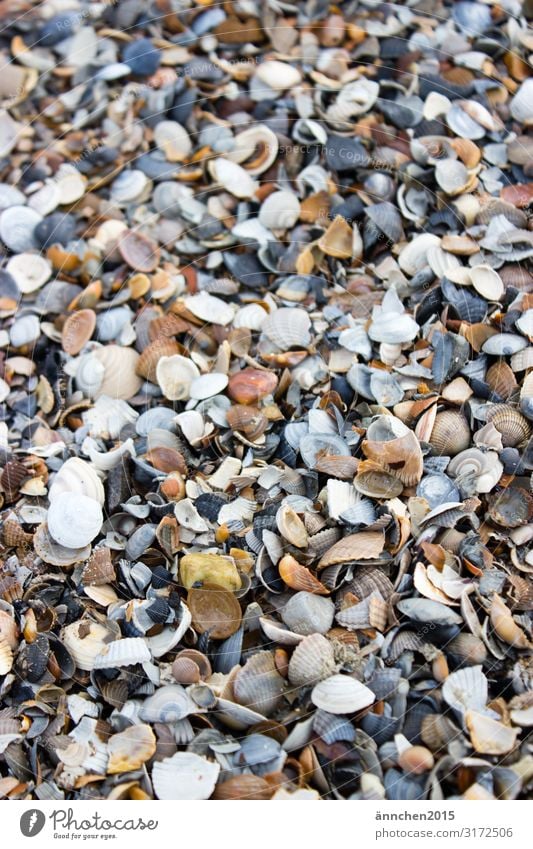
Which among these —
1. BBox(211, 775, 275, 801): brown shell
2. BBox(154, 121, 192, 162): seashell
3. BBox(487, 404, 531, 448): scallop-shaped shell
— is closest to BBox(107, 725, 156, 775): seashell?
BBox(211, 775, 275, 801): brown shell

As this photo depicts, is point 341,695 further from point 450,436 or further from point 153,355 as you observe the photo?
point 153,355

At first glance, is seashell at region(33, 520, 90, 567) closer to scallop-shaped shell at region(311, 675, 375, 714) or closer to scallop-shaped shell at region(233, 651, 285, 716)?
scallop-shaped shell at region(233, 651, 285, 716)

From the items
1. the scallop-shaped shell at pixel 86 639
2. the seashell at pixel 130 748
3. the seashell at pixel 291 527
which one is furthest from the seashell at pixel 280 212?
the seashell at pixel 130 748

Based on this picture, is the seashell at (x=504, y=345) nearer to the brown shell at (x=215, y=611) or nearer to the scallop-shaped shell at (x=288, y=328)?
the scallop-shaped shell at (x=288, y=328)

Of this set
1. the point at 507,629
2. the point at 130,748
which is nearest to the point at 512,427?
the point at 507,629

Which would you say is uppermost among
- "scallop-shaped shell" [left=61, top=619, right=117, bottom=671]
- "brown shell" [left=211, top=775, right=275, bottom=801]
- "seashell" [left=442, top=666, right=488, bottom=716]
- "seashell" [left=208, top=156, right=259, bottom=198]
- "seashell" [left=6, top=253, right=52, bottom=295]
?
"seashell" [left=208, top=156, right=259, bottom=198]

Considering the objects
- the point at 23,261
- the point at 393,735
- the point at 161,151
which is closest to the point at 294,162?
the point at 161,151
